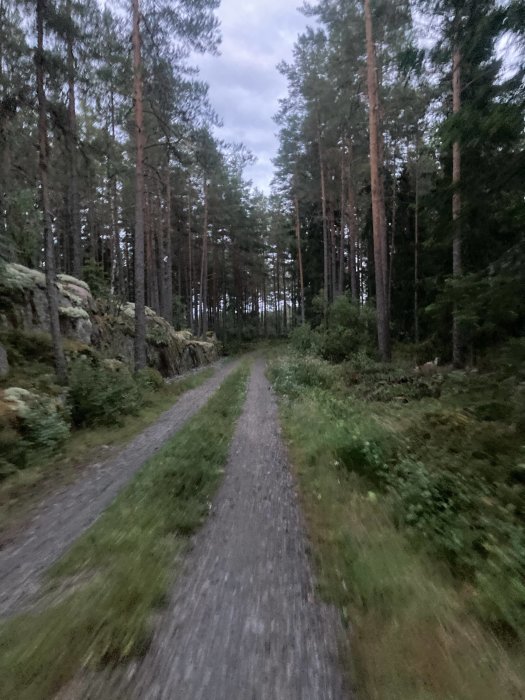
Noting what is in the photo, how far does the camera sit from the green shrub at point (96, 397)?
27.5 feet

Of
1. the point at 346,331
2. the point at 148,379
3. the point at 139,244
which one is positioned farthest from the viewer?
the point at 346,331

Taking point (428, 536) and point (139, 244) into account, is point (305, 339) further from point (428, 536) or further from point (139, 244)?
point (428, 536)

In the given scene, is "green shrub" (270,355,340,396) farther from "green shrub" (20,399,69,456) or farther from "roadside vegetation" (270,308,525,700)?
"green shrub" (20,399,69,456)

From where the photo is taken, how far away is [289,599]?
115 inches

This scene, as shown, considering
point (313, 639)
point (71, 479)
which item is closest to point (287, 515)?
point (313, 639)

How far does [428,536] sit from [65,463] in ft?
18.0

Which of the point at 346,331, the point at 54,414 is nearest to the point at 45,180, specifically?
the point at 54,414

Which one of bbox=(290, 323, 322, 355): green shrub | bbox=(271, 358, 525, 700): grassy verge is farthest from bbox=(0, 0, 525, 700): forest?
bbox=(290, 323, 322, 355): green shrub

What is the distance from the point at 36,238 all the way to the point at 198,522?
12702 millimetres

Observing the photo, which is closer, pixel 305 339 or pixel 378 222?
pixel 378 222

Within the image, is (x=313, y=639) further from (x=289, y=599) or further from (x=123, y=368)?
(x=123, y=368)

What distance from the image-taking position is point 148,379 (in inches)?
500

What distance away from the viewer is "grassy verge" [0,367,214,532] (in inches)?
194

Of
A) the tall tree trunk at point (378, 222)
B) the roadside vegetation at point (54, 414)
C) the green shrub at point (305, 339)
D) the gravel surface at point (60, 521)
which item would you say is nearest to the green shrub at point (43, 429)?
the roadside vegetation at point (54, 414)
